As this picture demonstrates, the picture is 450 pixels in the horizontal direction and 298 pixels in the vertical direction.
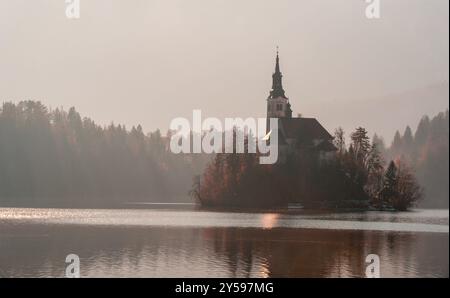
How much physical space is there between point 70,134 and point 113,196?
19.2 metres

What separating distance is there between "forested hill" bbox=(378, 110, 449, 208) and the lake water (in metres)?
58.2

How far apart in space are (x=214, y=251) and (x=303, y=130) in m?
76.8

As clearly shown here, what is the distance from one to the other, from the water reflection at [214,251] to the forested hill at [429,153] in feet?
224

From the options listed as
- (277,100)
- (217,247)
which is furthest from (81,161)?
(217,247)

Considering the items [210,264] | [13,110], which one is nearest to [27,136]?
[13,110]

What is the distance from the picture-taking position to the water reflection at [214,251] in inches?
1350

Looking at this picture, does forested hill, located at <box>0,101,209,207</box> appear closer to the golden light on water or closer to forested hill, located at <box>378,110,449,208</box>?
forested hill, located at <box>378,110,449,208</box>

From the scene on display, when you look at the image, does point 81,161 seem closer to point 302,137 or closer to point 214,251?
point 302,137

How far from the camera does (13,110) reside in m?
140

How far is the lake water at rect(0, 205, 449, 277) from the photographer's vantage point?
113 ft

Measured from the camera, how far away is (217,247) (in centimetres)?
4378

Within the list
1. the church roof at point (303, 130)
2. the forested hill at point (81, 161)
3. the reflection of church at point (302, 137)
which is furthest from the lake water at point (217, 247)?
the forested hill at point (81, 161)

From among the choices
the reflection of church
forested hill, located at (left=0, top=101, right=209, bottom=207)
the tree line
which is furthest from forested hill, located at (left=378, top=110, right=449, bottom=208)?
forested hill, located at (left=0, top=101, right=209, bottom=207)
